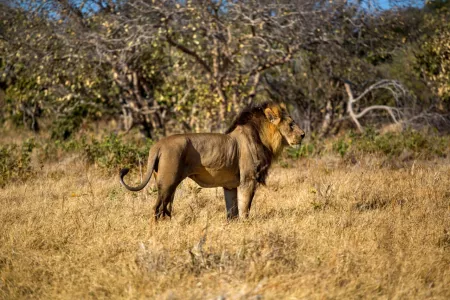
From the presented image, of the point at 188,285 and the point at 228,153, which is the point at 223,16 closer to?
the point at 228,153

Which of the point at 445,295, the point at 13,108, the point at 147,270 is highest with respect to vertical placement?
the point at 13,108

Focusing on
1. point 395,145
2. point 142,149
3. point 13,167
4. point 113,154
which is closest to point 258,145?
point 113,154

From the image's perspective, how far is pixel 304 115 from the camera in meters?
19.1

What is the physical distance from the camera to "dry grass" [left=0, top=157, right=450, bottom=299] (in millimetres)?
5062

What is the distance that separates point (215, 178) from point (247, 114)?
3.50 feet

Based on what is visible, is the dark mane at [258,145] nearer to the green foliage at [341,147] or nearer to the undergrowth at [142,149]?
the undergrowth at [142,149]

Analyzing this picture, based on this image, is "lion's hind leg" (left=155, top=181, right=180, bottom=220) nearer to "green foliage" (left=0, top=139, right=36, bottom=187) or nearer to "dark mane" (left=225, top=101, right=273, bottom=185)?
"dark mane" (left=225, top=101, right=273, bottom=185)

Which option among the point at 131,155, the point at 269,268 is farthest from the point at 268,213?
the point at 131,155

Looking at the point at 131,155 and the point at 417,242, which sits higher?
the point at 131,155

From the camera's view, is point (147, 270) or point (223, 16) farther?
point (223, 16)

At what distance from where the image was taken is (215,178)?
7.38m

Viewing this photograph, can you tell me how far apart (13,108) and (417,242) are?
52.9ft

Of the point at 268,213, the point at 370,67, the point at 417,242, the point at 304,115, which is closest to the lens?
the point at 417,242

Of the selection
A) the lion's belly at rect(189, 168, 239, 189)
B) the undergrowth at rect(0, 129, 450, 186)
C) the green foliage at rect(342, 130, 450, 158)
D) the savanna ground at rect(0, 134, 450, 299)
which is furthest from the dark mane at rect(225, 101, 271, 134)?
the green foliage at rect(342, 130, 450, 158)
